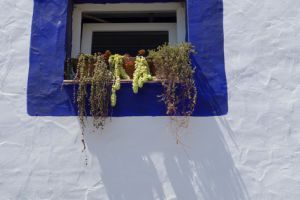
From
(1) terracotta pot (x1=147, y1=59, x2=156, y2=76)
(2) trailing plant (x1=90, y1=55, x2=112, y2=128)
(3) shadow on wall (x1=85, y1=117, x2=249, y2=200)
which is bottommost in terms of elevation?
(3) shadow on wall (x1=85, y1=117, x2=249, y2=200)

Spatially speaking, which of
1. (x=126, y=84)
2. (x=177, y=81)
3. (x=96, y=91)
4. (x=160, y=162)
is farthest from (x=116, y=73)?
(x=160, y=162)

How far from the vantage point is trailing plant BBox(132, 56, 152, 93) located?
473 centimetres

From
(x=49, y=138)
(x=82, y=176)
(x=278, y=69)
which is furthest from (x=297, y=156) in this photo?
(x=49, y=138)

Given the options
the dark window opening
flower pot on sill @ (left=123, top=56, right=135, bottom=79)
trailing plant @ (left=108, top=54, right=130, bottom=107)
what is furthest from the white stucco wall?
the dark window opening

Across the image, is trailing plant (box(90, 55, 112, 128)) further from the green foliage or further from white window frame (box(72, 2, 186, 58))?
white window frame (box(72, 2, 186, 58))

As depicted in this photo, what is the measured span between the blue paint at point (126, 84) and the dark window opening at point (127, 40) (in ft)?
2.13

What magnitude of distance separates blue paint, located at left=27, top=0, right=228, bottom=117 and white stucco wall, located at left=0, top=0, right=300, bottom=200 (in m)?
0.08

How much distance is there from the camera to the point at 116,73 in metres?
4.84

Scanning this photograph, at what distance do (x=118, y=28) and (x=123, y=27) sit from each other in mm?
60

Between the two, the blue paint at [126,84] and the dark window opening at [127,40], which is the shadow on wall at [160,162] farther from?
the dark window opening at [127,40]

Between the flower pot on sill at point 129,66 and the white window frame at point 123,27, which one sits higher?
the white window frame at point 123,27

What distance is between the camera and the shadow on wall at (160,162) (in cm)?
448

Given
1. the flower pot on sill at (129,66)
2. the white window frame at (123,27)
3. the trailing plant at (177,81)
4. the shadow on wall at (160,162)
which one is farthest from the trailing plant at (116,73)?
the white window frame at (123,27)

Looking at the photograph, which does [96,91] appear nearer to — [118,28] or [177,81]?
[177,81]
